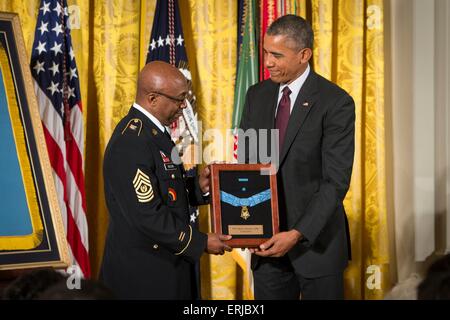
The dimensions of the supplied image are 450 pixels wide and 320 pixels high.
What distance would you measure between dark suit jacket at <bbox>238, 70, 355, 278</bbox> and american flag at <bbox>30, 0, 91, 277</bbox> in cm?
161

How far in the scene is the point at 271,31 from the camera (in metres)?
3.38

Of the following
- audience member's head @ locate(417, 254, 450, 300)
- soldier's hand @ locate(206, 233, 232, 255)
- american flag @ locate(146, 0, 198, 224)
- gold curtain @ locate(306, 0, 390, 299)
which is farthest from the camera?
gold curtain @ locate(306, 0, 390, 299)

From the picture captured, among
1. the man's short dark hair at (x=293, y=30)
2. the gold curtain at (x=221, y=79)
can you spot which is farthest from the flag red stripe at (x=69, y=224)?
the man's short dark hair at (x=293, y=30)

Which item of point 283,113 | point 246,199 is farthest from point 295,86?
point 246,199

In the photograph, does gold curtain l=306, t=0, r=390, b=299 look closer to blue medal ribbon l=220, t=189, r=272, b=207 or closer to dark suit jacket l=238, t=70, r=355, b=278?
dark suit jacket l=238, t=70, r=355, b=278

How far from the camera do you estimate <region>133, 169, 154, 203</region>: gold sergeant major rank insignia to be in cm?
294

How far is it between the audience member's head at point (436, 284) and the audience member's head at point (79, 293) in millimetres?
698

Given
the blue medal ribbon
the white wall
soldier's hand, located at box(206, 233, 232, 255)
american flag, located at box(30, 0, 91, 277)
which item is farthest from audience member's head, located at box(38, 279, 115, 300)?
the white wall

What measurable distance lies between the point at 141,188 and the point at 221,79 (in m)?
2.04
